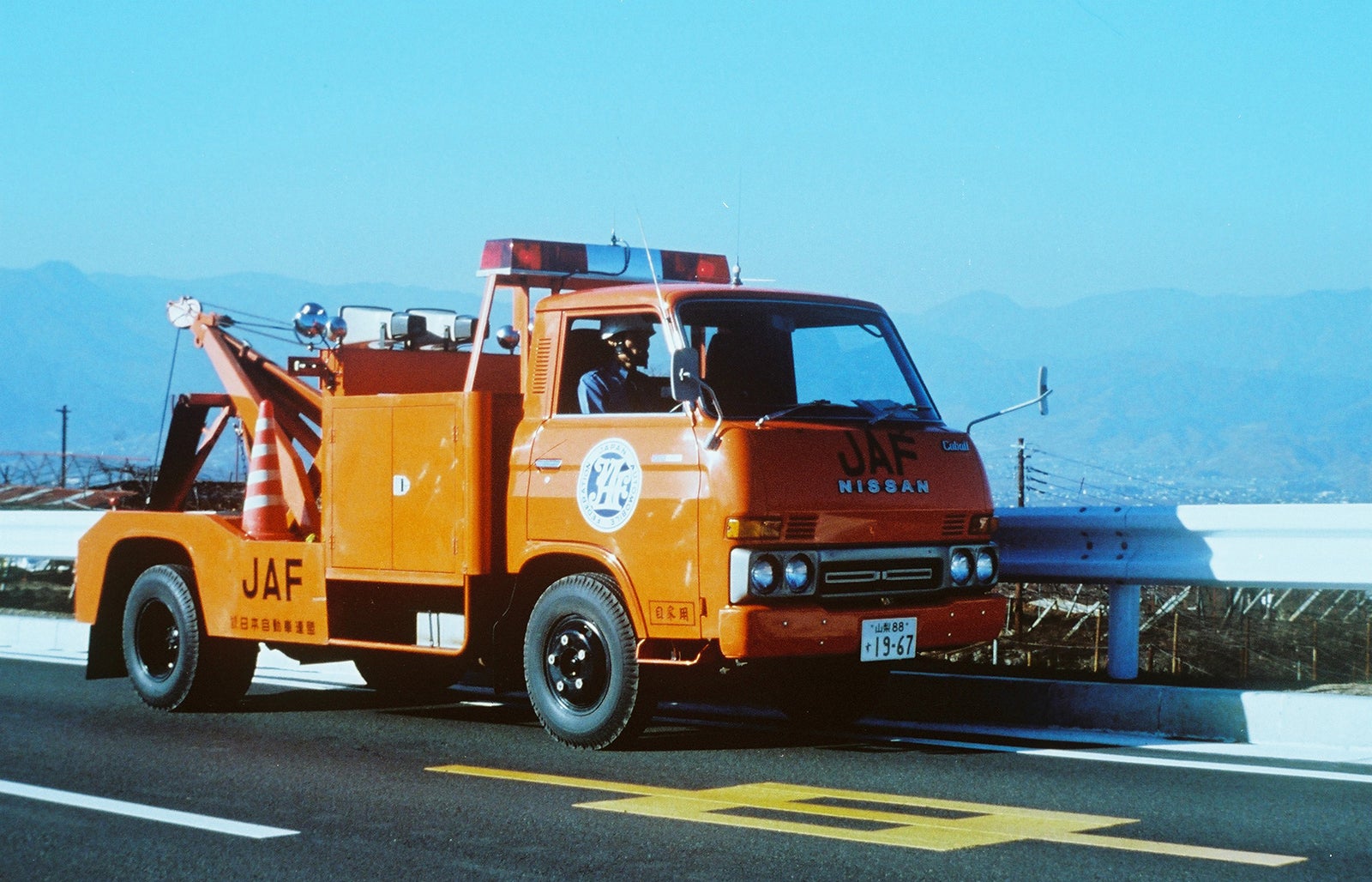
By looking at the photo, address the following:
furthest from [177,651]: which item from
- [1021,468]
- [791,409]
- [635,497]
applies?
[1021,468]

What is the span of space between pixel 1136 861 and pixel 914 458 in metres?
3.09

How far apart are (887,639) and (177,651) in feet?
15.9

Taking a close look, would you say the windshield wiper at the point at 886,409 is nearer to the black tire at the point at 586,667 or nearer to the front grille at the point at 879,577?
the front grille at the point at 879,577

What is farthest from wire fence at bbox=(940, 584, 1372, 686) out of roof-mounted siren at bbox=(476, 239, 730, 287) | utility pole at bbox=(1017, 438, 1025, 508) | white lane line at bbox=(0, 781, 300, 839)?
white lane line at bbox=(0, 781, 300, 839)

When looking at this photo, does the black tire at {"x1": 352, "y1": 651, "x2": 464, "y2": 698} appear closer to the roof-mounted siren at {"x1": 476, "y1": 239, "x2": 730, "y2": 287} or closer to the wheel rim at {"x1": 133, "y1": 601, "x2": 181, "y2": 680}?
the wheel rim at {"x1": 133, "y1": 601, "x2": 181, "y2": 680}

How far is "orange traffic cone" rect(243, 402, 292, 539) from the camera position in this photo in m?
10.7

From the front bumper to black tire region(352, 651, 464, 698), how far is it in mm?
3418

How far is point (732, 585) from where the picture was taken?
26.3 feet

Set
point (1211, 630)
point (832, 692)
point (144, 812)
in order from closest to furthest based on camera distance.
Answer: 1. point (144, 812)
2. point (832, 692)
3. point (1211, 630)

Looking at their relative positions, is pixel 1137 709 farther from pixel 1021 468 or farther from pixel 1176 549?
pixel 1021 468

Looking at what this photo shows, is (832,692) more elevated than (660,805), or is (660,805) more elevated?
(832,692)

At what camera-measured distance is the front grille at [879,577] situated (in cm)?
830

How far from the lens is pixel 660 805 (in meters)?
7.08

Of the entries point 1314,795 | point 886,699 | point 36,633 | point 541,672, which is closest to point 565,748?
point 541,672
